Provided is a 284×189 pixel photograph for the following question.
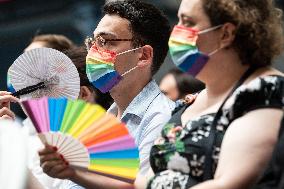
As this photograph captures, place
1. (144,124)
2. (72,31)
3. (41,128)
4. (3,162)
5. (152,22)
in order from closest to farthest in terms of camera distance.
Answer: (3,162)
(41,128)
(144,124)
(152,22)
(72,31)

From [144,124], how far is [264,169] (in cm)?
106

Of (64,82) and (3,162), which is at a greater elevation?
(3,162)

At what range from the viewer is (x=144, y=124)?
10.6 feet

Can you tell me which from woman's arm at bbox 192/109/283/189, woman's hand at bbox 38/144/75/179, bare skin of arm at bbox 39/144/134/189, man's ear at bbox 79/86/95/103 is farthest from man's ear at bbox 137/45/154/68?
woman's arm at bbox 192/109/283/189

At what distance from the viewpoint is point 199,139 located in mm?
2449

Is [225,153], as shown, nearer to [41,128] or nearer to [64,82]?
[41,128]

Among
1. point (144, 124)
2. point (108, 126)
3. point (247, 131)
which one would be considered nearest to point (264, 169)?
point (247, 131)

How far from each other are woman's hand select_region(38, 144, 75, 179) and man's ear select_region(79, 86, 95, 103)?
1.27m

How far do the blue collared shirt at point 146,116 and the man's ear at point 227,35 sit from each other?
2.19 feet

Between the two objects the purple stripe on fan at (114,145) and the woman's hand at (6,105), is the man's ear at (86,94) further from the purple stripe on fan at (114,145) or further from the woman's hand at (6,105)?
the purple stripe on fan at (114,145)

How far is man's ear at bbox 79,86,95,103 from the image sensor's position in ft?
12.5

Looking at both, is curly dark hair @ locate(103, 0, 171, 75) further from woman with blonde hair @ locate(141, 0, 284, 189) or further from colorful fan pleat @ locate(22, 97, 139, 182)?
colorful fan pleat @ locate(22, 97, 139, 182)

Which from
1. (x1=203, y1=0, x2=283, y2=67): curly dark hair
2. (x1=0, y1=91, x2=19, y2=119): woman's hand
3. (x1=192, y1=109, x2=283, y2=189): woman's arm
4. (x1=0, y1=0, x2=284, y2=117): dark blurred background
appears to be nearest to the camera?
(x1=192, y1=109, x2=283, y2=189): woman's arm

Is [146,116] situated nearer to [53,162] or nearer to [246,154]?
[53,162]
